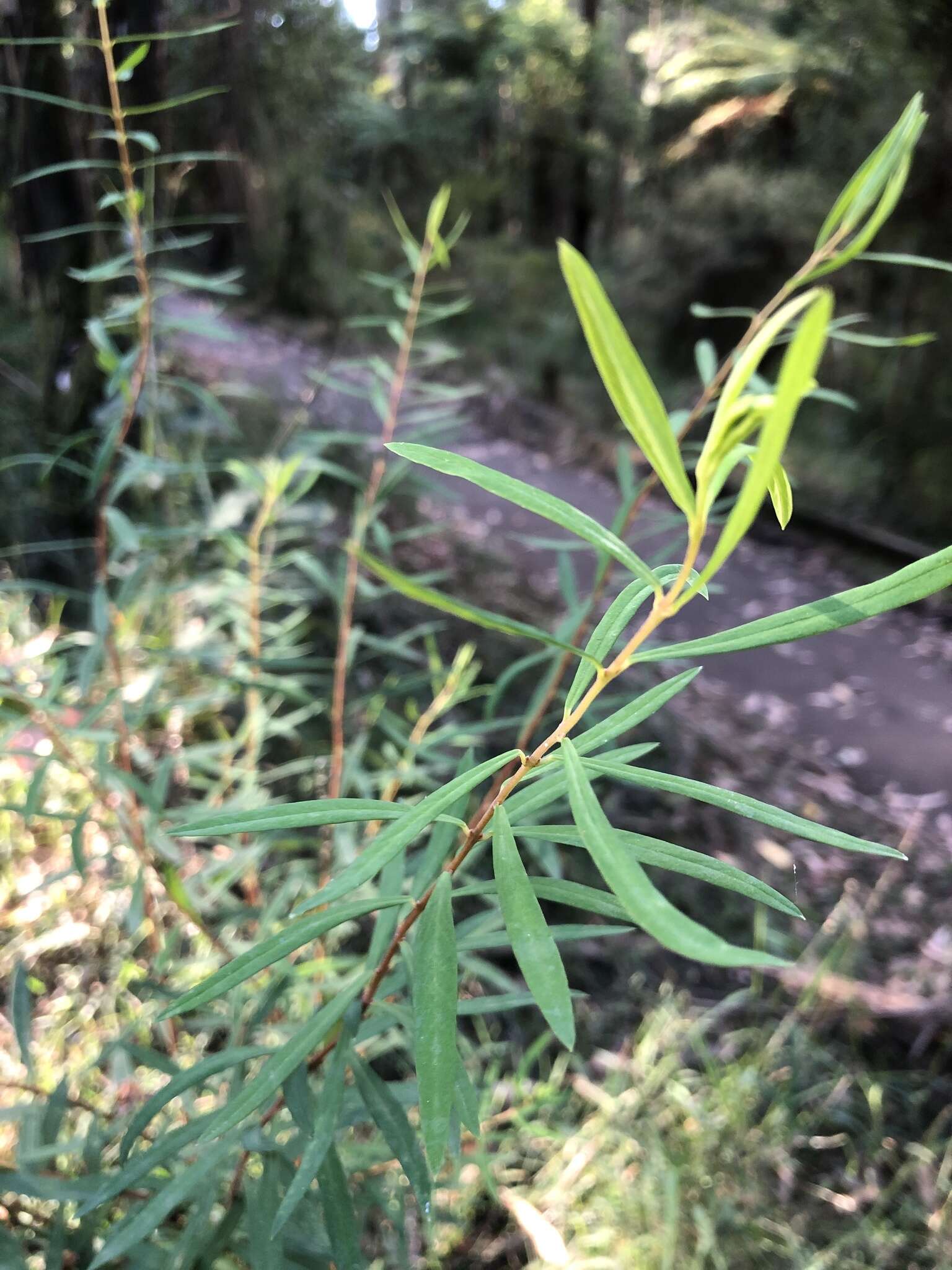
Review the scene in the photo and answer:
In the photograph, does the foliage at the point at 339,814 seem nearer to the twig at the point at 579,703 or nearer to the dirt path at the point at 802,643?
the twig at the point at 579,703

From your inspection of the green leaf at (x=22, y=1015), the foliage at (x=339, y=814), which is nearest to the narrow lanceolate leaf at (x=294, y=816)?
the foliage at (x=339, y=814)

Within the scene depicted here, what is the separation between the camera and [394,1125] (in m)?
0.27

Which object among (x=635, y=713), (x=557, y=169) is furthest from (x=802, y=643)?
(x=557, y=169)

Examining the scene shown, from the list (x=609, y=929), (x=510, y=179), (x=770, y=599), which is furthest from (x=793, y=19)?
(x=609, y=929)

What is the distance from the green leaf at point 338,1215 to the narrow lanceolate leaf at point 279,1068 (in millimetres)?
44

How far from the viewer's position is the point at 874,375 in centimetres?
153

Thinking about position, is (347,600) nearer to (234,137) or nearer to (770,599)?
(770,599)

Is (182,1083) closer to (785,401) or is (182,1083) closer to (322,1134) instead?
(322,1134)

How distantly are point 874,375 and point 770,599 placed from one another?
581 mm

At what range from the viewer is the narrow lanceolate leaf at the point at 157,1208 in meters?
0.26

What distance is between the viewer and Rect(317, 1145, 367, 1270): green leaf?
0.26 meters

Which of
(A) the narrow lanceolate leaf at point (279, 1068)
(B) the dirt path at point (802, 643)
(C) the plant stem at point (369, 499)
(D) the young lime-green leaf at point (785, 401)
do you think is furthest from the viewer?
(B) the dirt path at point (802, 643)

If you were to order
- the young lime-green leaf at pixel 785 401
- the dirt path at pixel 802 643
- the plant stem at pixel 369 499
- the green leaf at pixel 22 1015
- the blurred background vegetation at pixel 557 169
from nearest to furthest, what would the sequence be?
the young lime-green leaf at pixel 785 401, the green leaf at pixel 22 1015, the plant stem at pixel 369 499, the blurred background vegetation at pixel 557 169, the dirt path at pixel 802 643

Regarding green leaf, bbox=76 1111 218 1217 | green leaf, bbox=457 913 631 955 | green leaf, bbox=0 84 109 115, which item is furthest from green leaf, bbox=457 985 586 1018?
green leaf, bbox=0 84 109 115
